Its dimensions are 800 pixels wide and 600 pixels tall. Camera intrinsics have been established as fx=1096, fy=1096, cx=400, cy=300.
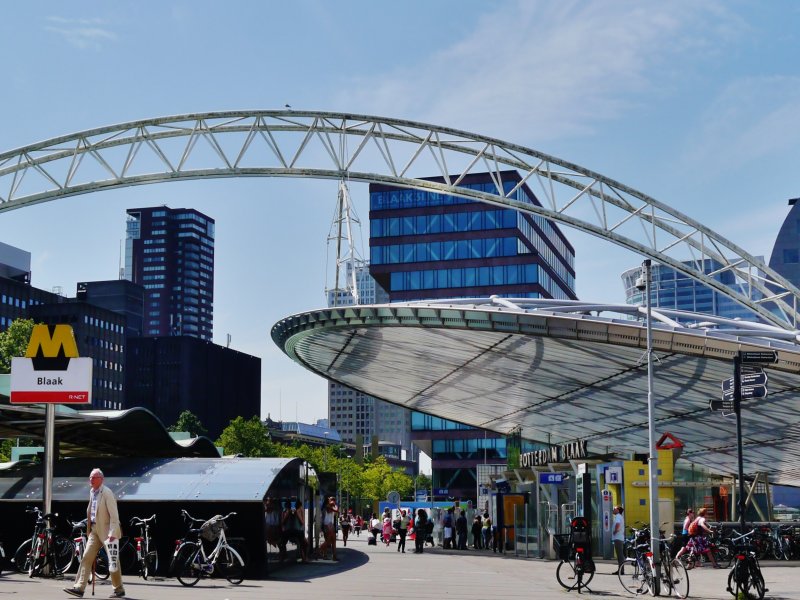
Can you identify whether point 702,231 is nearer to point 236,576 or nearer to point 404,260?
point 236,576

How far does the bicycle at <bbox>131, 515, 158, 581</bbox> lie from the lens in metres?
22.4

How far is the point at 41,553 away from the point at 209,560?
3349mm

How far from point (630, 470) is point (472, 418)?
30.8m

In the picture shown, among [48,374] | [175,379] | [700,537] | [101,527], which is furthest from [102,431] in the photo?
[175,379]

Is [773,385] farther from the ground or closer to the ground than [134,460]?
farther from the ground

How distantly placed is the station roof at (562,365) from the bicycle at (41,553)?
1459cm

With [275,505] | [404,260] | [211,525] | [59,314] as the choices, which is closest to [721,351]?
[275,505]

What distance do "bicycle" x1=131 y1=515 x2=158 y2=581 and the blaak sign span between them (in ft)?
12.5

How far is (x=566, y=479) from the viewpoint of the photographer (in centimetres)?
3631

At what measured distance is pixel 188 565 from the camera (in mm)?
20812

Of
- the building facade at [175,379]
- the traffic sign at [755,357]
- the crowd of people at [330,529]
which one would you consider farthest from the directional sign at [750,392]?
the building facade at [175,379]

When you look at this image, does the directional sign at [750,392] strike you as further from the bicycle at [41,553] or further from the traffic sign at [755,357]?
the bicycle at [41,553]

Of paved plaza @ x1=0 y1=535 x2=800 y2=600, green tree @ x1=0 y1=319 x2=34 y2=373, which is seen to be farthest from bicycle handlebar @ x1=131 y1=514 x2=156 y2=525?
green tree @ x1=0 y1=319 x2=34 y2=373

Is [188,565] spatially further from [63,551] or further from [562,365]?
[562,365]
